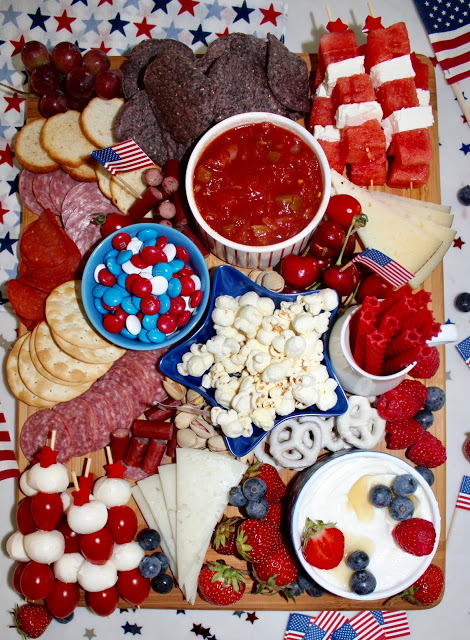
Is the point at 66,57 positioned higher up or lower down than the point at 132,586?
higher up

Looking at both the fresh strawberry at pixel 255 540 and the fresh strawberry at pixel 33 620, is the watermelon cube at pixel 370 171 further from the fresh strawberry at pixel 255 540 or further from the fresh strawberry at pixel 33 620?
the fresh strawberry at pixel 33 620

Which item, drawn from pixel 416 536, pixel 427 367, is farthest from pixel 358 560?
pixel 427 367

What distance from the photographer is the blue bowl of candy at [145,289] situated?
165 centimetres

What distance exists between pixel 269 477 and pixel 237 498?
11cm

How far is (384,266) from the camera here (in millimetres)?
1651

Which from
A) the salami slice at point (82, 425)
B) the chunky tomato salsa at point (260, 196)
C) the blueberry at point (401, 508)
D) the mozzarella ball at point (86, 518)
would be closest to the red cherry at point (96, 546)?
the mozzarella ball at point (86, 518)

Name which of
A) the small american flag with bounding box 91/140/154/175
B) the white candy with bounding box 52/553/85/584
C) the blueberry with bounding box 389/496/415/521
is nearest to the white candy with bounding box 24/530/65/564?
the white candy with bounding box 52/553/85/584

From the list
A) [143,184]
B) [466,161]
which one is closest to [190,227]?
[143,184]

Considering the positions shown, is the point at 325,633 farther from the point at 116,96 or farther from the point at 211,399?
the point at 116,96

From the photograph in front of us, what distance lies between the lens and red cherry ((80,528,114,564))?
166 cm

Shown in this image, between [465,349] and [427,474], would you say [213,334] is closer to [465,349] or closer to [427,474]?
[427,474]

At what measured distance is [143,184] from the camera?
1.94 meters

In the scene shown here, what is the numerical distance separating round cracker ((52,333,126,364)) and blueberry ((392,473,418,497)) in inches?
34.9

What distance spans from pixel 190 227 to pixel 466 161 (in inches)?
40.1
